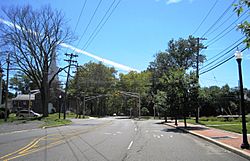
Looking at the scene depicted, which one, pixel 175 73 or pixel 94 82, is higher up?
pixel 94 82

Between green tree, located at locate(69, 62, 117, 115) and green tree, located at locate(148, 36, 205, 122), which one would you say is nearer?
green tree, located at locate(148, 36, 205, 122)

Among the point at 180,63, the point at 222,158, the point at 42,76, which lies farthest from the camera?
the point at 180,63

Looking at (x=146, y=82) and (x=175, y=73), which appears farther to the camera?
(x=146, y=82)

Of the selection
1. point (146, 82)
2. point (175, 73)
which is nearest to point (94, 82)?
point (146, 82)

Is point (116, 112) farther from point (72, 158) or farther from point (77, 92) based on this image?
point (72, 158)

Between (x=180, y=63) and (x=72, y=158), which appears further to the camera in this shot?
(x=180, y=63)

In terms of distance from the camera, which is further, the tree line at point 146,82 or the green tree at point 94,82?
the green tree at point 94,82

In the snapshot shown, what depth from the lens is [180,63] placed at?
264 ft

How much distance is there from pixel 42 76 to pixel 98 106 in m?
72.2

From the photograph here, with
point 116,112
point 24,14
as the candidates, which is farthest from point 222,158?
point 116,112

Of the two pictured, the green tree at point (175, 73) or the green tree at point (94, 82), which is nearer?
the green tree at point (175, 73)

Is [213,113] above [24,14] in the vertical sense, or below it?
below

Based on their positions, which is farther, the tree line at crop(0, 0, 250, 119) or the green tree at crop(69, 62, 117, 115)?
the green tree at crop(69, 62, 117, 115)

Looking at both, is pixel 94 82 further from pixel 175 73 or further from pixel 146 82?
pixel 175 73
